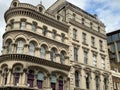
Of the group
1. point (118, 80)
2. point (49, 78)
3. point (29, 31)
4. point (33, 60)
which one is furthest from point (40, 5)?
point (118, 80)

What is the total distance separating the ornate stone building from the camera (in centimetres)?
2812

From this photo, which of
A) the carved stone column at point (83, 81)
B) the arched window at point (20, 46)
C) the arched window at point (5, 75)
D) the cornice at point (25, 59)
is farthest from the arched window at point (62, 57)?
the arched window at point (5, 75)

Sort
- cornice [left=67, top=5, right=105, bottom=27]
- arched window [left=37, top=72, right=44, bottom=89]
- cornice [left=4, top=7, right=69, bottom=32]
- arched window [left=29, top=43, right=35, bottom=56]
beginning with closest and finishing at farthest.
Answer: arched window [left=37, top=72, right=44, bottom=89] → arched window [left=29, top=43, right=35, bottom=56] → cornice [left=4, top=7, right=69, bottom=32] → cornice [left=67, top=5, right=105, bottom=27]

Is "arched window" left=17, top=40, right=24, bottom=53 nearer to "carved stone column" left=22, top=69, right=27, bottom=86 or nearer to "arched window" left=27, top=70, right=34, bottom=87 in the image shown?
"carved stone column" left=22, top=69, right=27, bottom=86

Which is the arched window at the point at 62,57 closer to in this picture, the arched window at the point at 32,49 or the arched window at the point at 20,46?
the arched window at the point at 32,49

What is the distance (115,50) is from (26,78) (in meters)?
49.5

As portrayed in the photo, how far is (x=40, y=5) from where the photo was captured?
1313 inches

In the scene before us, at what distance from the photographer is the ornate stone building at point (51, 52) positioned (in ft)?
92.3

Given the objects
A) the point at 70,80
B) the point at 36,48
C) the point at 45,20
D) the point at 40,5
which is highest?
the point at 40,5

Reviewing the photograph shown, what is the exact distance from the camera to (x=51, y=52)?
32.3 meters

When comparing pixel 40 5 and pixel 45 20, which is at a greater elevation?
pixel 40 5

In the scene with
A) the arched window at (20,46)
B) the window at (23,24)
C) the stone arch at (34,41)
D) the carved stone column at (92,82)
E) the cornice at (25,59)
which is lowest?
the carved stone column at (92,82)

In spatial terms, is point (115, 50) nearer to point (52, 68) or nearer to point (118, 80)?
point (118, 80)

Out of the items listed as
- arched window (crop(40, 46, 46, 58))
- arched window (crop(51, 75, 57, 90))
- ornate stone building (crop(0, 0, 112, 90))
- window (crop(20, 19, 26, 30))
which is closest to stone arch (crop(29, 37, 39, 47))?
ornate stone building (crop(0, 0, 112, 90))
